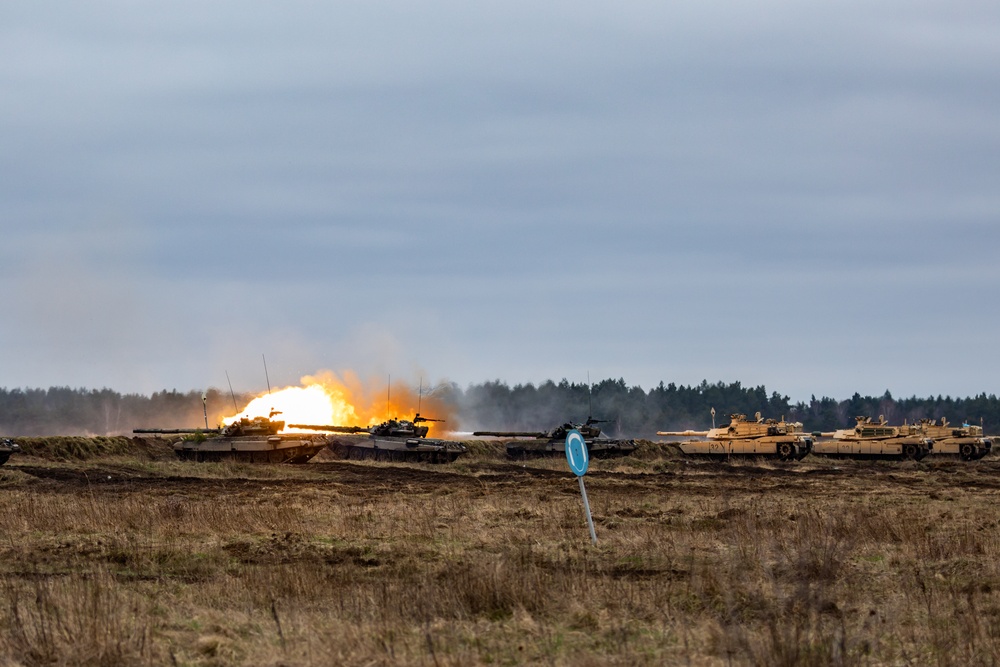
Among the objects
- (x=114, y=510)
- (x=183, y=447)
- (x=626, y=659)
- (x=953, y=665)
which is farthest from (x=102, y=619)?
(x=183, y=447)

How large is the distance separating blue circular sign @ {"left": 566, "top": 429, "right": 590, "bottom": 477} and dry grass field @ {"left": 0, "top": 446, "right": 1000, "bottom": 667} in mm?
1257

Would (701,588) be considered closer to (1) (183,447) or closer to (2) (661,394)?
(1) (183,447)

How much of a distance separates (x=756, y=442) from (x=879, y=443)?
23.4ft

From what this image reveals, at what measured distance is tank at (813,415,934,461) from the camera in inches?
2729

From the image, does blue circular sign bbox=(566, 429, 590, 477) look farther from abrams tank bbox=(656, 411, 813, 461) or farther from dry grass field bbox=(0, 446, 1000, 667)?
abrams tank bbox=(656, 411, 813, 461)

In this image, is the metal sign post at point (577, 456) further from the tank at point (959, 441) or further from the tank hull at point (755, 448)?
the tank at point (959, 441)

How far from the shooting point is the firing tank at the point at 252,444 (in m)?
55.5

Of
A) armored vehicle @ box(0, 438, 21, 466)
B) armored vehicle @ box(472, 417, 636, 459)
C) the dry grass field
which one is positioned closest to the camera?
the dry grass field

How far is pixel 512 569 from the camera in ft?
46.5

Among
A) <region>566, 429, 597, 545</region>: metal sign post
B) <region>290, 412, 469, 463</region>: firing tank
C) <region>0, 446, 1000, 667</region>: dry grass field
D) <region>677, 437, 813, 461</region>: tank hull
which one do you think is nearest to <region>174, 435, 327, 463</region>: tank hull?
<region>290, 412, 469, 463</region>: firing tank

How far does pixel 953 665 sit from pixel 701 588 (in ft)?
13.4

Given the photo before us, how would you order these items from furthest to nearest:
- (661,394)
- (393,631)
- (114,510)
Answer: (661,394), (114,510), (393,631)

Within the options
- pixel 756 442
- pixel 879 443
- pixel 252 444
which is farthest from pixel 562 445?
pixel 879 443

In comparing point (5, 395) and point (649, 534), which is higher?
point (5, 395)
